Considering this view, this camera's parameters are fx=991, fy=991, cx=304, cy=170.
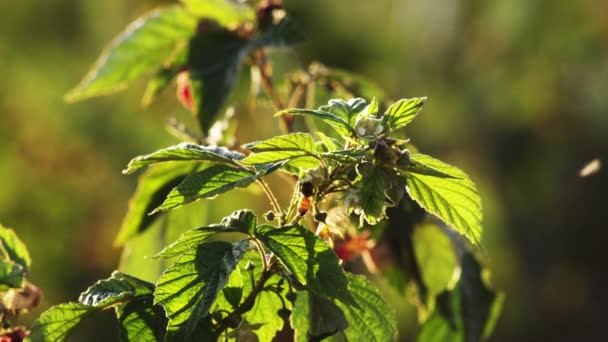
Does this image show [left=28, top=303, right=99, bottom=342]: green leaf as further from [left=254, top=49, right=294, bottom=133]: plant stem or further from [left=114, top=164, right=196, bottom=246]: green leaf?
[left=254, top=49, right=294, bottom=133]: plant stem

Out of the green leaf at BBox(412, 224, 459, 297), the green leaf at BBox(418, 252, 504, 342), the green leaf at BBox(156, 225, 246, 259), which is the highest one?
the green leaf at BBox(156, 225, 246, 259)

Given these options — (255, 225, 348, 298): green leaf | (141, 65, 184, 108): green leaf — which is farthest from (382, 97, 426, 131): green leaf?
(141, 65, 184, 108): green leaf

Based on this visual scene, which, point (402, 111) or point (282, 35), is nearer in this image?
point (402, 111)

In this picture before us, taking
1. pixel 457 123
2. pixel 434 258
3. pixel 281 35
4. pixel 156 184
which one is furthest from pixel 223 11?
pixel 457 123

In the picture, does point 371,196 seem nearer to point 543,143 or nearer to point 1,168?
point 1,168

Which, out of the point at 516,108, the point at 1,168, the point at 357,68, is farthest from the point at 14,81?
the point at 516,108

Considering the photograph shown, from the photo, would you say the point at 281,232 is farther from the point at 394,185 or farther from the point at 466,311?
the point at 466,311
